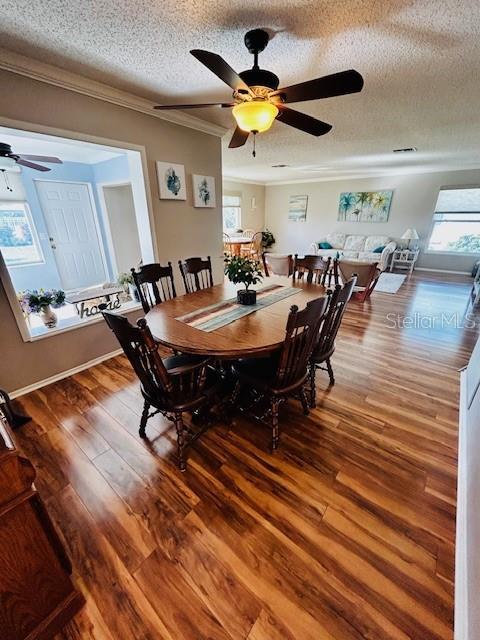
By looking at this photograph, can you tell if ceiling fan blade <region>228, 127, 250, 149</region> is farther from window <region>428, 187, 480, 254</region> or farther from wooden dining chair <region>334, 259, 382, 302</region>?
window <region>428, 187, 480, 254</region>

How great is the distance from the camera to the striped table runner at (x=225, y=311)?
1.76 meters

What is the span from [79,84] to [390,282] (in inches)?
239

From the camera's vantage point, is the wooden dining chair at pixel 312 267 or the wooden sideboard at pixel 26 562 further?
the wooden dining chair at pixel 312 267

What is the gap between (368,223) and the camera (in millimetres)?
7559

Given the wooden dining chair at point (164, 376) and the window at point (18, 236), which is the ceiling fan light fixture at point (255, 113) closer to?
the wooden dining chair at point (164, 376)

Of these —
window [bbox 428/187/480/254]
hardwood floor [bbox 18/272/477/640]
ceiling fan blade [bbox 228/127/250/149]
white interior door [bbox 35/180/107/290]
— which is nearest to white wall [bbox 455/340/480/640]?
hardwood floor [bbox 18/272/477/640]

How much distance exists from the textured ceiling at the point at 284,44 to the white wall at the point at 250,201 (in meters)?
5.40

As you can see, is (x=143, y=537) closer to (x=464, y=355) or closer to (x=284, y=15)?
(x=284, y=15)

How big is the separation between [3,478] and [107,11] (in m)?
2.19

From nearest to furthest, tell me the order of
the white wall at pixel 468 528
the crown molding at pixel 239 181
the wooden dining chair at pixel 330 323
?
the white wall at pixel 468 528 → the wooden dining chair at pixel 330 323 → the crown molding at pixel 239 181

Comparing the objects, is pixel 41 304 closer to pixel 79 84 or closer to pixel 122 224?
pixel 79 84

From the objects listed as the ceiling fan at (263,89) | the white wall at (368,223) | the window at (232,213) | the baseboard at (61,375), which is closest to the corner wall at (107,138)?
A: the baseboard at (61,375)

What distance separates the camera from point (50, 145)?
3.55 m

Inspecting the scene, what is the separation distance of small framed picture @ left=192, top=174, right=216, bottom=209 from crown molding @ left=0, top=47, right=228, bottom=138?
582mm
